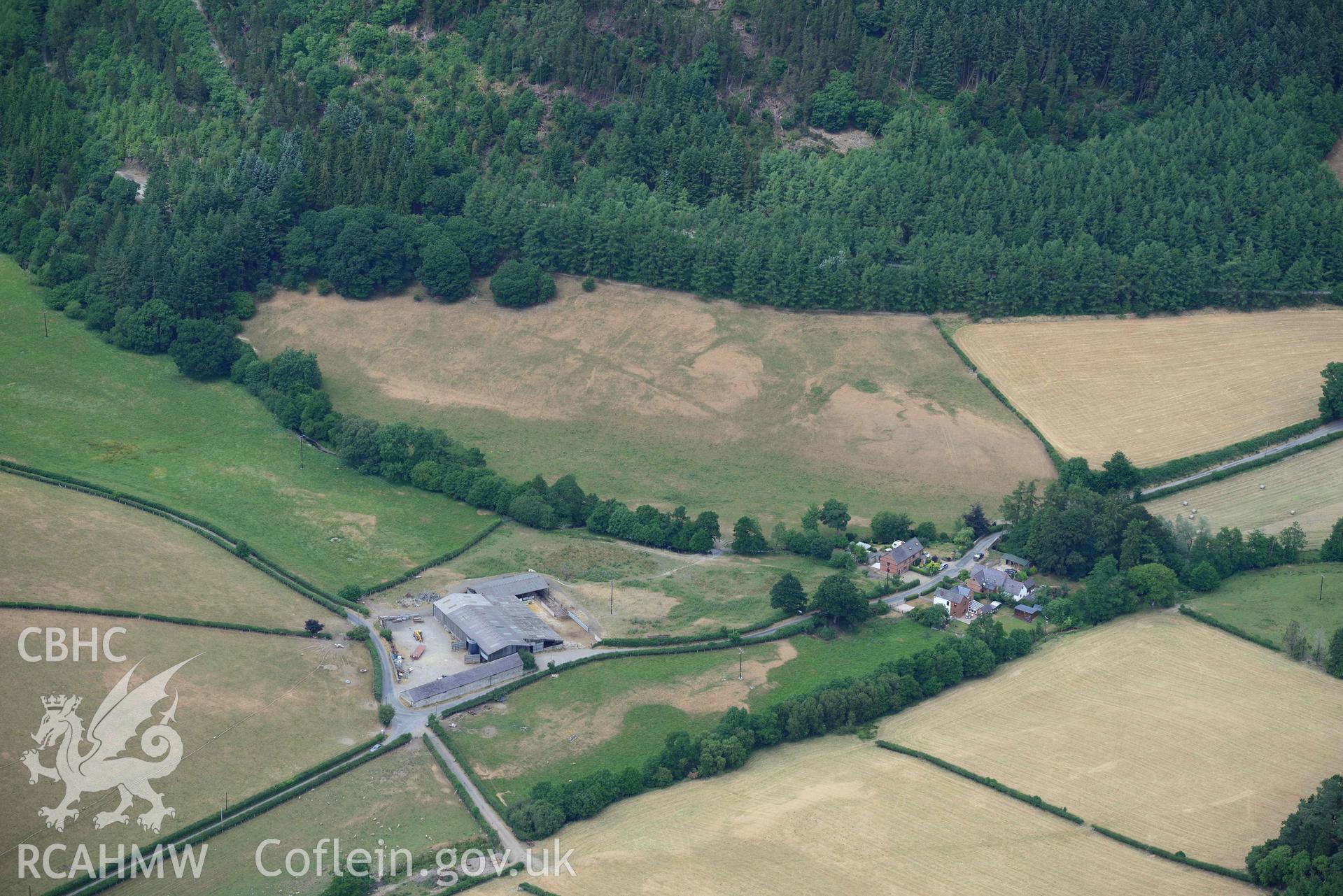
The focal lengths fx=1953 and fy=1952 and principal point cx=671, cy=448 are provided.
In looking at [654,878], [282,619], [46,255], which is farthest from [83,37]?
[654,878]

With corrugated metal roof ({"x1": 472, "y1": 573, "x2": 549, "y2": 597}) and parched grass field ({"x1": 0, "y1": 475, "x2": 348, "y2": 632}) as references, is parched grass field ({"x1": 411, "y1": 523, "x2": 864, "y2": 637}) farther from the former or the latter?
parched grass field ({"x1": 0, "y1": 475, "x2": 348, "y2": 632})

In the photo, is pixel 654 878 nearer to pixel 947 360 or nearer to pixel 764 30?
pixel 947 360

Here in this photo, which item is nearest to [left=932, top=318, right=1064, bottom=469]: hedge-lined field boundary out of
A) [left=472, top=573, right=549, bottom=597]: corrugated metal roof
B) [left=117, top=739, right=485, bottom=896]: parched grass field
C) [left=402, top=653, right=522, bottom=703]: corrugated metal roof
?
[left=472, top=573, right=549, bottom=597]: corrugated metal roof

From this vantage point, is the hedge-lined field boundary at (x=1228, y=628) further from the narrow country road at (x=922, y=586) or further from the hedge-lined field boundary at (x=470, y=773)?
the hedge-lined field boundary at (x=470, y=773)

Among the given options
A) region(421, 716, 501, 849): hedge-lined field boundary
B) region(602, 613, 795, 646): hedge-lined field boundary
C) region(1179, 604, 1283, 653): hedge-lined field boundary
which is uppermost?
region(1179, 604, 1283, 653): hedge-lined field boundary

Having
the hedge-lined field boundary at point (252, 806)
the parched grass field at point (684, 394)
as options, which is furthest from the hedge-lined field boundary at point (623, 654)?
the parched grass field at point (684, 394)

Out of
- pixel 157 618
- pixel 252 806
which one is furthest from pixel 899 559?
pixel 252 806
